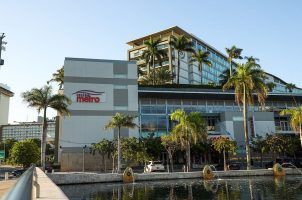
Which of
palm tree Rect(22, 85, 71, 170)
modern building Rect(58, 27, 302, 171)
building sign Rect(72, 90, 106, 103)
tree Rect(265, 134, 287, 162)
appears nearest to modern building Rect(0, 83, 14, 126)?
building sign Rect(72, 90, 106, 103)

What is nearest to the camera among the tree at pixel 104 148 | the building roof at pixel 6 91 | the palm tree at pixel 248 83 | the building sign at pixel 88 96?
the palm tree at pixel 248 83

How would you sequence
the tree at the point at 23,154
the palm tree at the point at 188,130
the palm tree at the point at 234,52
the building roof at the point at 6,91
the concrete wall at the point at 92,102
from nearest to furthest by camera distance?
1. the palm tree at the point at 188,130
2. the tree at the point at 23,154
3. the concrete wall at the point at 92,102
4. the palm tree at the point at 234,52
5. the building roof at the point at 6,91

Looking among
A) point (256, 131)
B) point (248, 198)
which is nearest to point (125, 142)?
point (256, 131)

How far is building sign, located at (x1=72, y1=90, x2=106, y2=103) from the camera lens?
220ft

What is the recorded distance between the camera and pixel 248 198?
20.4 metres

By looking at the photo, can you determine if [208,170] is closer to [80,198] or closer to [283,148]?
[80,198]

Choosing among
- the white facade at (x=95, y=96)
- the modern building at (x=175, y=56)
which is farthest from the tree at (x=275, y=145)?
the modern building at (x=175, y=56)

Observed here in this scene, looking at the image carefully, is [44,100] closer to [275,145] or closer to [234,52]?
[275,145]

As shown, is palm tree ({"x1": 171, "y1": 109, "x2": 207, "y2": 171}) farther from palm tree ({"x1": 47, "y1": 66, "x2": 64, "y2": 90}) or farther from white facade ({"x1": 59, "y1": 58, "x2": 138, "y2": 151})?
palm tree ({"x1": 47, "y1": 66, "x2": 64, "y2": 90})

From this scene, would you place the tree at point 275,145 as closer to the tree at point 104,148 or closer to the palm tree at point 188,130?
the palm tree at point 188,130

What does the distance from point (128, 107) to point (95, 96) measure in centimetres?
688

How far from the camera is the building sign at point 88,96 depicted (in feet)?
220

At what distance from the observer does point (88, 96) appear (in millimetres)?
67750

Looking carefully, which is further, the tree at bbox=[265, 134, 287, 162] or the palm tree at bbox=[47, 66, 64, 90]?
Answer: the palm tree at bbox=[47, 66, 64, 90]
